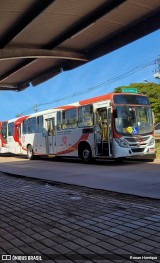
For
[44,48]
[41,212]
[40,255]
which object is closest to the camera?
[40,255]

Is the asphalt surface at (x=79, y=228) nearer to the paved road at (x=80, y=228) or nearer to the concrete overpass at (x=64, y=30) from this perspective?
the paved road at (x=80, y=228)

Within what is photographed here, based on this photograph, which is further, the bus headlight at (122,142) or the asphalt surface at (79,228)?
the bus headlight at (122,142)

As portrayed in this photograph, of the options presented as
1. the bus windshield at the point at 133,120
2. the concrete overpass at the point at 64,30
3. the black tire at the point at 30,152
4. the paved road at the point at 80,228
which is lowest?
the paved road at the point at 80,228

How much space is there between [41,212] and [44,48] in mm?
6809

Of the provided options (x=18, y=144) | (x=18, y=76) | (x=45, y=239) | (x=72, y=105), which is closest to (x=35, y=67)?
(x=18, y=76)

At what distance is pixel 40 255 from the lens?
3766 millimetres

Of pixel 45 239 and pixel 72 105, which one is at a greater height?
pixel 72 105

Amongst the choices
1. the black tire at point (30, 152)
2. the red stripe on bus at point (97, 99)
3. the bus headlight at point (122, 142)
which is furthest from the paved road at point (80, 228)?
the black tire at point (30, 152)

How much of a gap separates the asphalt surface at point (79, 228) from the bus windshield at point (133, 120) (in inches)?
312

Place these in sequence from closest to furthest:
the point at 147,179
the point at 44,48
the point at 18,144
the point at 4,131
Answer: the point at 147,179 → the point at 44,48 → the point at 18,144 → the point at 4,131

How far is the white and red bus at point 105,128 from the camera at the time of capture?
15320 millimetres

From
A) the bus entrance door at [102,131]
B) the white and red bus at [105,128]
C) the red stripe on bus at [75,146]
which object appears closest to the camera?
the white and red bus at [105,128]

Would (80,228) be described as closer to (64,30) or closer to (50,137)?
(64,30)

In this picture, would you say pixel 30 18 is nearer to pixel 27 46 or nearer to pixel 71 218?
pixel 27 46
